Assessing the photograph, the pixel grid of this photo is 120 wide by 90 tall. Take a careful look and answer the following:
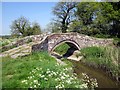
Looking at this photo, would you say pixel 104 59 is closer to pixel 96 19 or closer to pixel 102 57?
pixel 102 57

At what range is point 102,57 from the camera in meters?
19.1

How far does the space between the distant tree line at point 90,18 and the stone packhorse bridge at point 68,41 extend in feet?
21.8

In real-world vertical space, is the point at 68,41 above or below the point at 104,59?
above

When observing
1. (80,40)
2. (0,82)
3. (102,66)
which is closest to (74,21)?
(80,40)

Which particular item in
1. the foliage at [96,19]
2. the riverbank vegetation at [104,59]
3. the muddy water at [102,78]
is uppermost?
the foliage at [96,19]

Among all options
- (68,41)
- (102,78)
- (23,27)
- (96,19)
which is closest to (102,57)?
(102,78)

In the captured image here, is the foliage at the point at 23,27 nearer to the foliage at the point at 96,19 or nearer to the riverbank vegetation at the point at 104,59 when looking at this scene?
the foliage at the point at 96,19

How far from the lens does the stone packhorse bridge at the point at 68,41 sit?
69.8ft

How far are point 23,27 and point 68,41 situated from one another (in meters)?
17.7

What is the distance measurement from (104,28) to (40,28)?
35.9 feet

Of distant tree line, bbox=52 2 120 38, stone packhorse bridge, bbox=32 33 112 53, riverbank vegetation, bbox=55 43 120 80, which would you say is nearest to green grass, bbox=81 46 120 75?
riverbank vegetation, bbox=55 43 120 80

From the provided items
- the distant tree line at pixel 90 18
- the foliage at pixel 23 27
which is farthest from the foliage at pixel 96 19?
the foliage at pixel 23 27

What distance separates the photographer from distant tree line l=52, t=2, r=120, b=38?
31.4m

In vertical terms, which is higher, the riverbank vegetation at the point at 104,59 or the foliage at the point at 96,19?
the foliage at the point at 96,19
